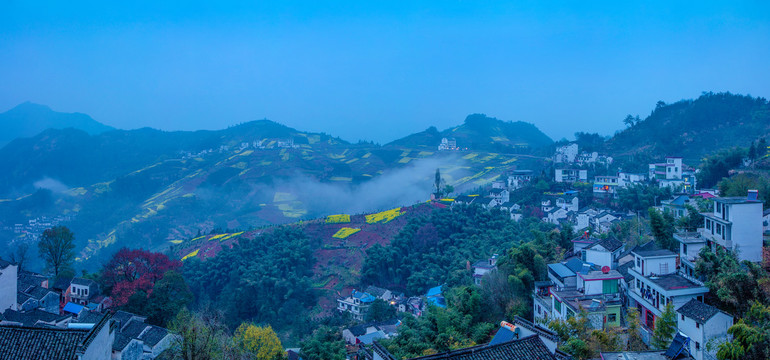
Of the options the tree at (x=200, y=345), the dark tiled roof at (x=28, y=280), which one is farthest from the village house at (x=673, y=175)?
the dark tiled roof at (x=28, y=280)

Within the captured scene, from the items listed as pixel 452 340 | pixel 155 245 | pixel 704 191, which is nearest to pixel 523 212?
pixel 704 191

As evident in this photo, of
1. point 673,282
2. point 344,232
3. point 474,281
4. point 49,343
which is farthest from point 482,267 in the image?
point 49,343

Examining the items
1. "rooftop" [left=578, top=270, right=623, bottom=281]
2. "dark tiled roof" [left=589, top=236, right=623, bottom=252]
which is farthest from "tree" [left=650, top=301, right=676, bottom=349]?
"dark tiled roof" [left=589, top=236, right=623, bottom=252]

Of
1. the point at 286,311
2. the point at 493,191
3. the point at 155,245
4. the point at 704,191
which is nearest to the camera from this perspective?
the point at 704,191

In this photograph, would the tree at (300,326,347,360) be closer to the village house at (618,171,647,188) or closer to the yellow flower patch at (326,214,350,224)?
the yellow flower patch at (326,214,350,224)

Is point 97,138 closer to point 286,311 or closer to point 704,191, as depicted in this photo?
point 286,311

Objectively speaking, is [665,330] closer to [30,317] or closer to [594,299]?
[594,299]
